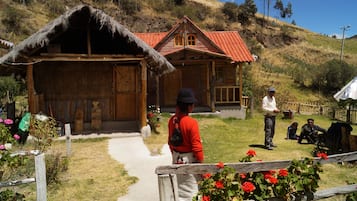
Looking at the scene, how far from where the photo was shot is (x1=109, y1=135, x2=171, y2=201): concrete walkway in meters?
6.17

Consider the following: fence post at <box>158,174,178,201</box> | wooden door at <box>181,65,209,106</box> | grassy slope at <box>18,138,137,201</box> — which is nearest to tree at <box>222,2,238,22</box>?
wooden door at <box>181,65,209,106</box>

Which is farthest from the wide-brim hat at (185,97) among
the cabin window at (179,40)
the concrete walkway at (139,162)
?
the cabin window at (179,40)

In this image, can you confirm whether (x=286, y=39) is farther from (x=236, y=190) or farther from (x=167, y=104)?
(x=236, y=190)

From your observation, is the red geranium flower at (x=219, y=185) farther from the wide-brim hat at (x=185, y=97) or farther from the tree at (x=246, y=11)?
the tree at (x=246, y=11)

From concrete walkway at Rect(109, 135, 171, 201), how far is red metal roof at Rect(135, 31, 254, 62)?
9.14 m

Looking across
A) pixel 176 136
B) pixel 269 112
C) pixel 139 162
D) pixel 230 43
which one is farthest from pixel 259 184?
pixel 230 43

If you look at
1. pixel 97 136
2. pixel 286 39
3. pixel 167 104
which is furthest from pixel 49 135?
pixel 286 39

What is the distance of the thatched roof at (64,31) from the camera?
31.8 feet

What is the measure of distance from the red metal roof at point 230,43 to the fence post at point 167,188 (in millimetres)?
14701

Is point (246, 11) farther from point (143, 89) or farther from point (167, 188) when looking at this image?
point (167, 188)

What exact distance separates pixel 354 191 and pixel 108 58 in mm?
8574

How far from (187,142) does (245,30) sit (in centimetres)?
5211

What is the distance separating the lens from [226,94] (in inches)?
733

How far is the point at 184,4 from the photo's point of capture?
56.0 meters
